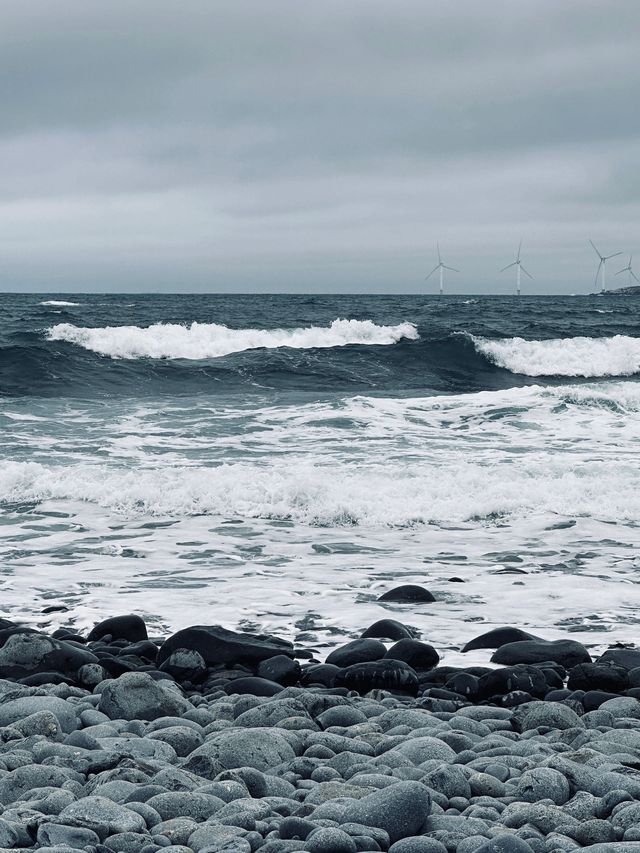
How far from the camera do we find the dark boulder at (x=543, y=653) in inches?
237

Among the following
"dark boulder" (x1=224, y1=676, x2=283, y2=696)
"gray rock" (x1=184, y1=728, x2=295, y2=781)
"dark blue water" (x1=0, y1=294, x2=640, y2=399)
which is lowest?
"dark boulder" (x1=224, y1=676, x2=283, y2=696)

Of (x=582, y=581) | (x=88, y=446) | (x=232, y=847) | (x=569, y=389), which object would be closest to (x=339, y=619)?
(x=582, y=581)

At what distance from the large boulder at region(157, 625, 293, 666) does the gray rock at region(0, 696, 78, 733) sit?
1243mm

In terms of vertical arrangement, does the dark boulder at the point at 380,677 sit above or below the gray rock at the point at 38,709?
below

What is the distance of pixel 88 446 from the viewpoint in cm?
1398

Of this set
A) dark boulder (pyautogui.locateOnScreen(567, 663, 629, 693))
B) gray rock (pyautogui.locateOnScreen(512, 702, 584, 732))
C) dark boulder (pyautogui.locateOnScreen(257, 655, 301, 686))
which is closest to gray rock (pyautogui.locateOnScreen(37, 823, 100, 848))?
gray rock (pyautogui.locateOnScreen(512, 702, 584, 732))

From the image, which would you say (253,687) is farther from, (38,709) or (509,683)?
(509,683)

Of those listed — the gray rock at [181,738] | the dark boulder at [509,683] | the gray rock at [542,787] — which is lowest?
the dark boulder at [509,683]

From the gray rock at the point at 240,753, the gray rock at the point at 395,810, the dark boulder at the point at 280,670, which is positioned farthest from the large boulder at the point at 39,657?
the gray rock at the point at 395,810

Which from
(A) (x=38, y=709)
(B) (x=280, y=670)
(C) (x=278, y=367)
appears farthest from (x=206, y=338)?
(A) (x=38, y=709)

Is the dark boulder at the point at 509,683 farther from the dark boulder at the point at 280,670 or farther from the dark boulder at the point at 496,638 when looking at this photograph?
the dark boulder at the point at 280,670

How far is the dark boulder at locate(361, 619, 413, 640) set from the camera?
654cm

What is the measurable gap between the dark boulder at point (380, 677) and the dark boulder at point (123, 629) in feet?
5.50

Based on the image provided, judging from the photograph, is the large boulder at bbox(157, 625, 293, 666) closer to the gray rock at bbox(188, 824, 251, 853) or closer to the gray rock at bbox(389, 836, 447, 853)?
the gray rock at bbox(188, 824, 251, 853)
